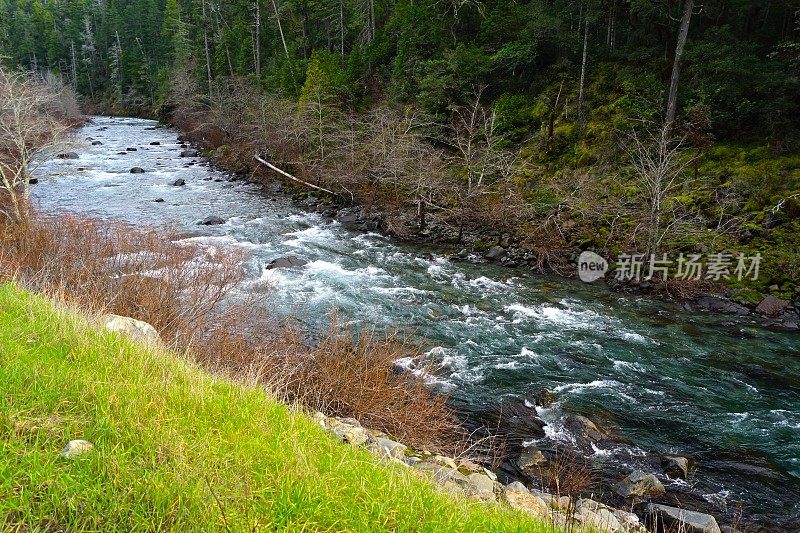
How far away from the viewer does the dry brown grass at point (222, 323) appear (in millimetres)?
8148

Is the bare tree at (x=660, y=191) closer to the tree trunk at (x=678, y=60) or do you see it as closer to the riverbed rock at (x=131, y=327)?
the tree trunk at (x=678, y=60)

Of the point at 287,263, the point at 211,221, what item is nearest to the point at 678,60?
the point at 287,263

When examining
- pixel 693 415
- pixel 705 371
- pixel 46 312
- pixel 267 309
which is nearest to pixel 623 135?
pixel 705 371

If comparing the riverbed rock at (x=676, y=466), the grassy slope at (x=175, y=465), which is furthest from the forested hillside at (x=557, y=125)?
the grassy slope at (x=175, y=465)

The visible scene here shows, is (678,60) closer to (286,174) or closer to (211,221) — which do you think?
(286,174)

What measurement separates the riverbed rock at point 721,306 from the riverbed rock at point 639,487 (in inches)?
353

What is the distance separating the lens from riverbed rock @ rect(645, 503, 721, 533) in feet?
21.3

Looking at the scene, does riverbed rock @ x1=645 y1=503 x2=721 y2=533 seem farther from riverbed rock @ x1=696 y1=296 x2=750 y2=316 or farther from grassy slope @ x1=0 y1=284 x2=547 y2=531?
riverbed rock @ x1=696 y1=296 x2=750 y2=316

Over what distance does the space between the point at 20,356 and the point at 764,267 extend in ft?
60.7

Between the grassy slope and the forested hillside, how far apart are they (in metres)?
15.1

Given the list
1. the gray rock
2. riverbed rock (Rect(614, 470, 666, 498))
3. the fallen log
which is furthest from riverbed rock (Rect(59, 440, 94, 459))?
the fallen log

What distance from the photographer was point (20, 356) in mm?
4426

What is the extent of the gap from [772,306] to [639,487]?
32.2 ft

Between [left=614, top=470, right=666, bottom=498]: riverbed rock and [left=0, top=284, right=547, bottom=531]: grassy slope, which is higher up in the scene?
[left=0, top=284, right=547, bottom=531]: grassy slope
